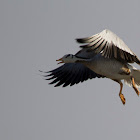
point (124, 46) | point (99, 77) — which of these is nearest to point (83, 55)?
point (99, 77)

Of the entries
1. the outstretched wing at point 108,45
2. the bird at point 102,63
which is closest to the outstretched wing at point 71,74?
the bird at point 102,63

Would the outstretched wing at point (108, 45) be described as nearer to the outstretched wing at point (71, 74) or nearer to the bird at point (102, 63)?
the bird at point (102, 63)

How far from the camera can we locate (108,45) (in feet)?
37.7

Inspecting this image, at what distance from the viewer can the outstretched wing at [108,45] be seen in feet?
36.1

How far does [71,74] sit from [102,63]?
268 cm

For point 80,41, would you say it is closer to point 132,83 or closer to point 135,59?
point 135,59

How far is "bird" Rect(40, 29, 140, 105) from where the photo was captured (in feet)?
37.2

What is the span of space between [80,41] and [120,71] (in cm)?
260

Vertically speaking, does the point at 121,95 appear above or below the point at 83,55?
below

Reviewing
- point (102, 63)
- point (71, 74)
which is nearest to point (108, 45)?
point (102, 63)

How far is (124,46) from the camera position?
11.9m

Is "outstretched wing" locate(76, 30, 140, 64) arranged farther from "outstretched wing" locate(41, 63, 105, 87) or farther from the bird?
"outstretched wing" locate(41, 63, 105, 87)

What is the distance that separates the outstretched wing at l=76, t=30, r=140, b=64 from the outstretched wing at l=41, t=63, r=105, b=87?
252cm

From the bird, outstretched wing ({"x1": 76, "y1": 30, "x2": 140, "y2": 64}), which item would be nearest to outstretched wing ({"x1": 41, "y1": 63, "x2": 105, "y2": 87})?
the bird
